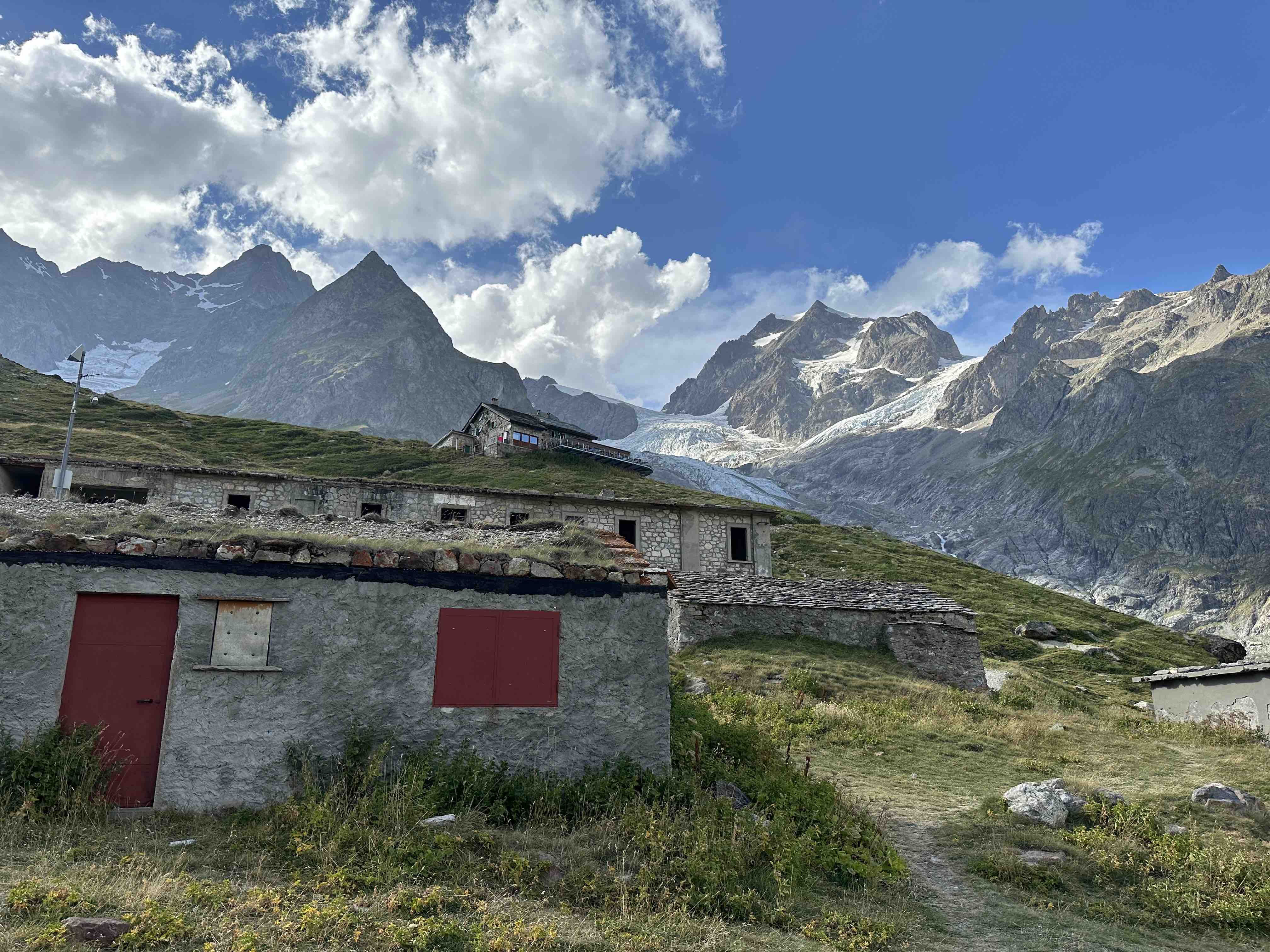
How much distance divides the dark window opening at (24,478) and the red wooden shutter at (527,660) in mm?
29291

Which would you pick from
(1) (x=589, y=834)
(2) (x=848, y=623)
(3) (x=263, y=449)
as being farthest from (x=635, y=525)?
(3) (x=263, y=449)

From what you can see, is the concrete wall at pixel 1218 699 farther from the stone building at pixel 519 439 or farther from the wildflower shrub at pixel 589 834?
the stone building at pixel 519 439

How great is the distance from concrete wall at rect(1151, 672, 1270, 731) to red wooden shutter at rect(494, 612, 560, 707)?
63.9 feet

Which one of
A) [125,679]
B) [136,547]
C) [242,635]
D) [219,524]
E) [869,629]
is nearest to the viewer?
[125,679]

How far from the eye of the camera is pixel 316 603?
10.8m

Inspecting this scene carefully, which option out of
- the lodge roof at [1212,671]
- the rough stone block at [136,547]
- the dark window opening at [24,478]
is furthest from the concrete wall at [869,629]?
the dark window opening at [24,478]

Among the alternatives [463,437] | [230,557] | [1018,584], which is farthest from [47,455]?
[1018,584]

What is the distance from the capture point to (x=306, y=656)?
10586 mm

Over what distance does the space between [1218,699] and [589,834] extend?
20612 millimetres

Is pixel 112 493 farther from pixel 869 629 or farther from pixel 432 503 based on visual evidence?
pixel 869 629

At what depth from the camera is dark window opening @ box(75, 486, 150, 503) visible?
30188mm

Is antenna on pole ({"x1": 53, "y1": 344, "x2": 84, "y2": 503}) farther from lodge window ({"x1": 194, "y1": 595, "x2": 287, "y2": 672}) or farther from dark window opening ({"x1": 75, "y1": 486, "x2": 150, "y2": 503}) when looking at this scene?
lodge window ({"x1": 194, "y1": 595, "x2": 287, "y2": 672})

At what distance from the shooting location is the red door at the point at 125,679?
9.95 m

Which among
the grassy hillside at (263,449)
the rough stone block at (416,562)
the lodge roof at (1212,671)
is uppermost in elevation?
the grassy hillside at (263,449)
